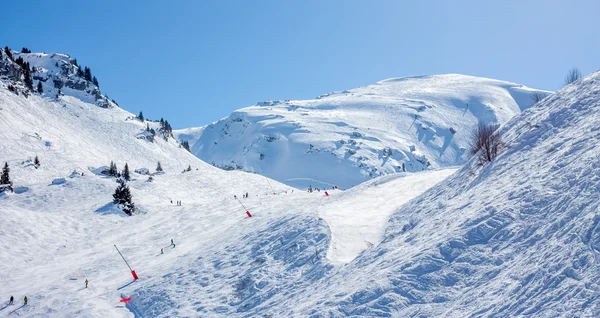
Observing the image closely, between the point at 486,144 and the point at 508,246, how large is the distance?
8285 mm

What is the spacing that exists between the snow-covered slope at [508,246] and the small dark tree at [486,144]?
81cm

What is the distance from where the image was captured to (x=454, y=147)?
16788cm

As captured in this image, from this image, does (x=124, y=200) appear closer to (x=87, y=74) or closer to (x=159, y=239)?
(x=159, y=239)

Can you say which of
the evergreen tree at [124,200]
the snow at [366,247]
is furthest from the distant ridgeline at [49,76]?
the snow at [366,247]

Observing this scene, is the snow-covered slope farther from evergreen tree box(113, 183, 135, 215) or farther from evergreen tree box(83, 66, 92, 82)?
evergreen tree box(83, 66, 92, 82)

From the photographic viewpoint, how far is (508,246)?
37.4 feet

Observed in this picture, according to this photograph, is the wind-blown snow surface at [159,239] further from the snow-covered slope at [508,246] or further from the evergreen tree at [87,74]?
the evergreen tree at [87,74]

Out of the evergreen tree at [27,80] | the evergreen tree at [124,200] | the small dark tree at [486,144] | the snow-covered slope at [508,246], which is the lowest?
the snow-covered slope at [508,246]

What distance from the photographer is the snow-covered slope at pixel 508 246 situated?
937 centimetres

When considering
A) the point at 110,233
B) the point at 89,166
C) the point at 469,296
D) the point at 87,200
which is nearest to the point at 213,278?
the point at 469,296

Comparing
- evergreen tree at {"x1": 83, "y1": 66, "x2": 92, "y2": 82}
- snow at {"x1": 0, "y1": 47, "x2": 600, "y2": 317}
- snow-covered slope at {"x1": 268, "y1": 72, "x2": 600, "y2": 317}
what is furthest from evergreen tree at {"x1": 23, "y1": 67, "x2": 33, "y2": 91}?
snow-covered slope at {"x1": 268, "y1": 72, "x2": 600, "y2": 317}

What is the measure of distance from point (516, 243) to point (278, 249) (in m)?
12.2

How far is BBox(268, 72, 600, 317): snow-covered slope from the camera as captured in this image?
9367mm

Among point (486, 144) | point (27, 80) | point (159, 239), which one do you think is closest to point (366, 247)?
point (486, 144)
